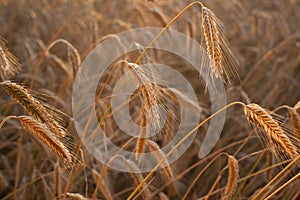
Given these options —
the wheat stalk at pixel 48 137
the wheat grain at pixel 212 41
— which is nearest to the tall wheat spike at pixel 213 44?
the wheat grain at pixel 212 41

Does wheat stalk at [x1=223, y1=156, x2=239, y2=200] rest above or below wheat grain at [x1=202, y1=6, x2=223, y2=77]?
below

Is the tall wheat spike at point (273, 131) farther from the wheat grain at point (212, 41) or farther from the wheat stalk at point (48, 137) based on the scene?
the wheat stalk at point (48, 137)

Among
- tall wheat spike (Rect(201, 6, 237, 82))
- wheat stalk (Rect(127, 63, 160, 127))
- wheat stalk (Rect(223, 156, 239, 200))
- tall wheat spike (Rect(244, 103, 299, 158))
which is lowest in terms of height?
wheat stalk (Rect(223, 156, 239, 200))

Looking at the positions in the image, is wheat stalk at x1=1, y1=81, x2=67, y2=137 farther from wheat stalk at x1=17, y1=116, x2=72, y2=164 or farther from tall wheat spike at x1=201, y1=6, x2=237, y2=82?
tall wheat spike at x1=201, y1=6, x2=237, y2=82

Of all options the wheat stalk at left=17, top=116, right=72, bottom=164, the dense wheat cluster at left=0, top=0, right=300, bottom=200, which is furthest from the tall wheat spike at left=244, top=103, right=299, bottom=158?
the wheat stalk at left=17, top=116, right=72, bottom=164

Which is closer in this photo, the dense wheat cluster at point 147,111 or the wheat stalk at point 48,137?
the wheat stalk at point 48,137

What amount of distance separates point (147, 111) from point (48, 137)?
0.36m

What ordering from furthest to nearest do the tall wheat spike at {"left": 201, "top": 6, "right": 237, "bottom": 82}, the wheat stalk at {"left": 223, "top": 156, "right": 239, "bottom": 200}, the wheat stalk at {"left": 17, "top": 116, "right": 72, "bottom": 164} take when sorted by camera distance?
the wheat stalk at {"left": 223, "top": 156, "right": 239, "bottom": 200} → the tall wheat spike at {"left": 201, "top": 6, "right": 237, "bottom": 82} → the wheat stalk at {"left": 17, "top": 116, "right": 72, "bottom": 164}

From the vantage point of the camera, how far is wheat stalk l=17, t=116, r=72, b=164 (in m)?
1.40

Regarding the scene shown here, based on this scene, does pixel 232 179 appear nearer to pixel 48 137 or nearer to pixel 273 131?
pixel 273 131

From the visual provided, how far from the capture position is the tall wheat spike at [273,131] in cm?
149

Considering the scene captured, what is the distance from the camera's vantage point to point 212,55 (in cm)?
151

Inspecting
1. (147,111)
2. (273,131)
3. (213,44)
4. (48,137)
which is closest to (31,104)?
(48,137)

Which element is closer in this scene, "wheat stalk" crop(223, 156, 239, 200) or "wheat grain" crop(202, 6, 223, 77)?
"wheat grain" crop(202, 6, 223, 77)
